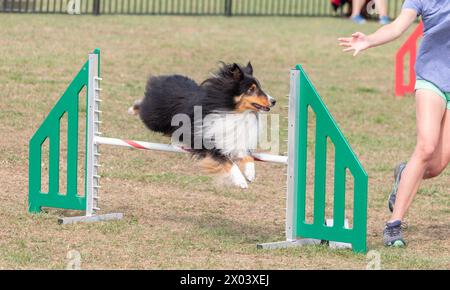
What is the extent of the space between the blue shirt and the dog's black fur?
4.58ft

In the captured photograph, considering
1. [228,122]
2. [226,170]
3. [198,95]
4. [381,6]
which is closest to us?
[226,170]

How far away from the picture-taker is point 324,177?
6246 millimetres

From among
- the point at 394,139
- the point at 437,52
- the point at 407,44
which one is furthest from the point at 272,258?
the point at 407,44

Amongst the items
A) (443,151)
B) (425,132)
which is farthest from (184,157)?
(425,132)

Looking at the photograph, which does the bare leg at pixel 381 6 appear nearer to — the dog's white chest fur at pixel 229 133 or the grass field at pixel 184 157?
the grass field at pixel 184 157

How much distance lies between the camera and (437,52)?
6.16 metres

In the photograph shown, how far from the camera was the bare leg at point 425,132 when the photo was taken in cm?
611

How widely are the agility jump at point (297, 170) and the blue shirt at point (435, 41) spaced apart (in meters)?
0.67

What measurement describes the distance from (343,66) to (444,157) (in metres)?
8.71

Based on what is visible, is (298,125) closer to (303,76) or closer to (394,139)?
(303,76)

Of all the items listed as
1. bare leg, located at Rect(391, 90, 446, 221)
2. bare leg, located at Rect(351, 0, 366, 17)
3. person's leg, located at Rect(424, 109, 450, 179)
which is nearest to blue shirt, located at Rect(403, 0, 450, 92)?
bare leg, located at Rect(391, 90, 446, 221)

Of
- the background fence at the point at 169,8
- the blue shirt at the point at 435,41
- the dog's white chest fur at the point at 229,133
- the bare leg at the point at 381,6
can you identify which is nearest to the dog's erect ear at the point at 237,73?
the dog's white chest fur at the point at 229,133

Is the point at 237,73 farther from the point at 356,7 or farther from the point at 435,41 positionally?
the point at 356,7

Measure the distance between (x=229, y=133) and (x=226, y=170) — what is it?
0.27 meters
